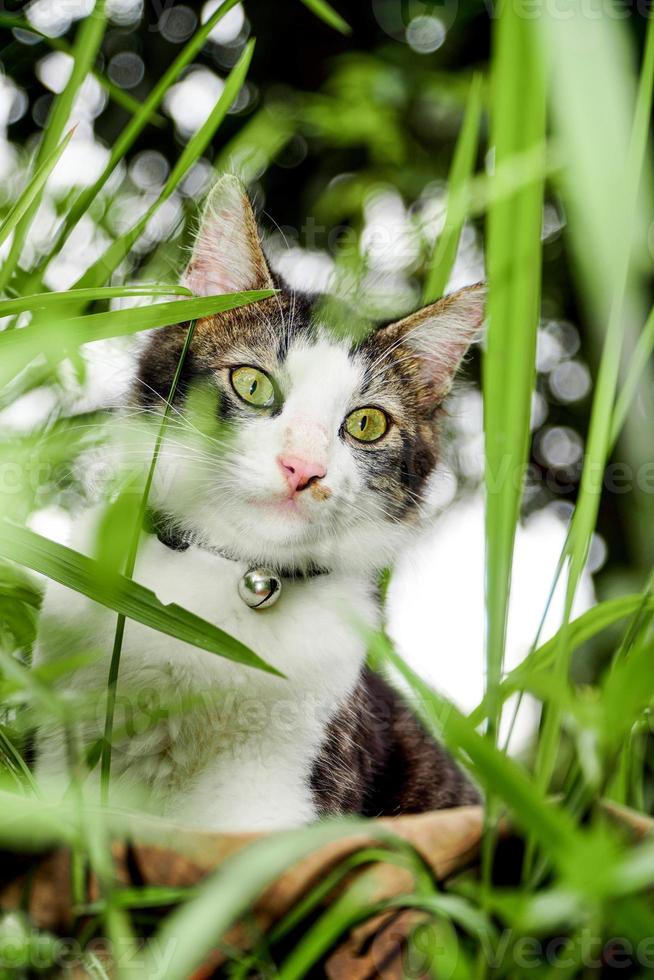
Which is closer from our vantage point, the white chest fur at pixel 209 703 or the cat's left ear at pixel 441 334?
the white chest fur at pixel 209 703

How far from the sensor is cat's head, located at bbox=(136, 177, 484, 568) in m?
0.77

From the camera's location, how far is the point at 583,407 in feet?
6.75

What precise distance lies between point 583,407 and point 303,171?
2.98 ft

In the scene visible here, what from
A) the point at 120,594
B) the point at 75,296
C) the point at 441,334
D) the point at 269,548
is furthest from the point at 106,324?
the point at 441,334

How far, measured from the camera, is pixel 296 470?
74 centimetres

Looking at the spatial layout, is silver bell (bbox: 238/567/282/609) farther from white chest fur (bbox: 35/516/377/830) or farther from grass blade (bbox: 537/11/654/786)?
grass blade (bbox: 537/11/654/786)

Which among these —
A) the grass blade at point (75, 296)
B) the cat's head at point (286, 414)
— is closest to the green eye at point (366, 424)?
the cat's head at point (286, 414)

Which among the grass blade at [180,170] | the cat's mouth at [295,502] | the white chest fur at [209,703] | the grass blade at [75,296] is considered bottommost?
the white chest fur at [209,703]

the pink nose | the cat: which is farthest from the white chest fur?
the pink nose

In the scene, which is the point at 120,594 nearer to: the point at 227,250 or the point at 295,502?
the point at 295,502

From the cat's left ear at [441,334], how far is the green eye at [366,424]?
101 millimetres

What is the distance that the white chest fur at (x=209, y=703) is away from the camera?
690 mm

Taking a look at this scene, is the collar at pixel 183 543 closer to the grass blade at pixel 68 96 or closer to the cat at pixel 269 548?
the cat at pixel 269 548

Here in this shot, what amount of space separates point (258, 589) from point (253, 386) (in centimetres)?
21
